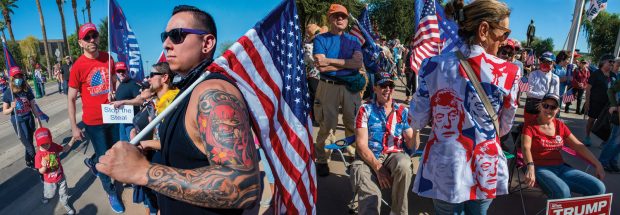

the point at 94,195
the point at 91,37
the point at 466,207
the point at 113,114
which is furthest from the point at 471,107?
the point at 94,195

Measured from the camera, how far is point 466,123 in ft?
6.61

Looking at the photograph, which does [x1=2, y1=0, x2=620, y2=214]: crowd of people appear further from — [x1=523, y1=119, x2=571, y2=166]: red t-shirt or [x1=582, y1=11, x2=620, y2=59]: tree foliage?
[x1=582, y1=11, x2=620, y2=59]: tree foliage

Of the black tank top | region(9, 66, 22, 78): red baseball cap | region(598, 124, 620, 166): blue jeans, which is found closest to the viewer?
the black tank top

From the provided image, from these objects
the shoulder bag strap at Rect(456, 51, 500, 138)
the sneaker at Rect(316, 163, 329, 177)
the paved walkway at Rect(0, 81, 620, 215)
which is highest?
the shoulder bag strap at Rect(456, 51, 500, 138)

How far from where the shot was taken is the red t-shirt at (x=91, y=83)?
13.2 feet

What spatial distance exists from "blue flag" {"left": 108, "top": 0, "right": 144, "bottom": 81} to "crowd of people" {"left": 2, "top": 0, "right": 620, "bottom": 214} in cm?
23

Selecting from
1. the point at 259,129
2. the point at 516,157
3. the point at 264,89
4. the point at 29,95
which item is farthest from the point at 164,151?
the point at 29,95

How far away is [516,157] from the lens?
4.01 meters

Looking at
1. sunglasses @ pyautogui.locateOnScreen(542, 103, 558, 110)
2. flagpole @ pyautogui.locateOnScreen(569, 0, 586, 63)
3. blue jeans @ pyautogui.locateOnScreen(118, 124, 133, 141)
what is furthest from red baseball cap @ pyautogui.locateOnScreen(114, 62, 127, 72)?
flagpole @ pyautogui.locateOnScreen(569, 0, 586, 63)

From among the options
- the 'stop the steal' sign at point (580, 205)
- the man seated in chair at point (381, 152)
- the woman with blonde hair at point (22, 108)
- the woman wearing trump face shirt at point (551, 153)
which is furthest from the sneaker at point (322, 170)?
the woman with blonde hair at point (22, 108)

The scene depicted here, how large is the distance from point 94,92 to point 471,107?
4.20m

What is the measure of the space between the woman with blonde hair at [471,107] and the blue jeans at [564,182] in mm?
1737

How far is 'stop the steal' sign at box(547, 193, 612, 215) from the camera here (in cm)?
244

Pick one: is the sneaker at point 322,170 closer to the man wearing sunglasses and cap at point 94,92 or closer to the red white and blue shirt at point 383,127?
the red white and blue shirt at point 383,127
